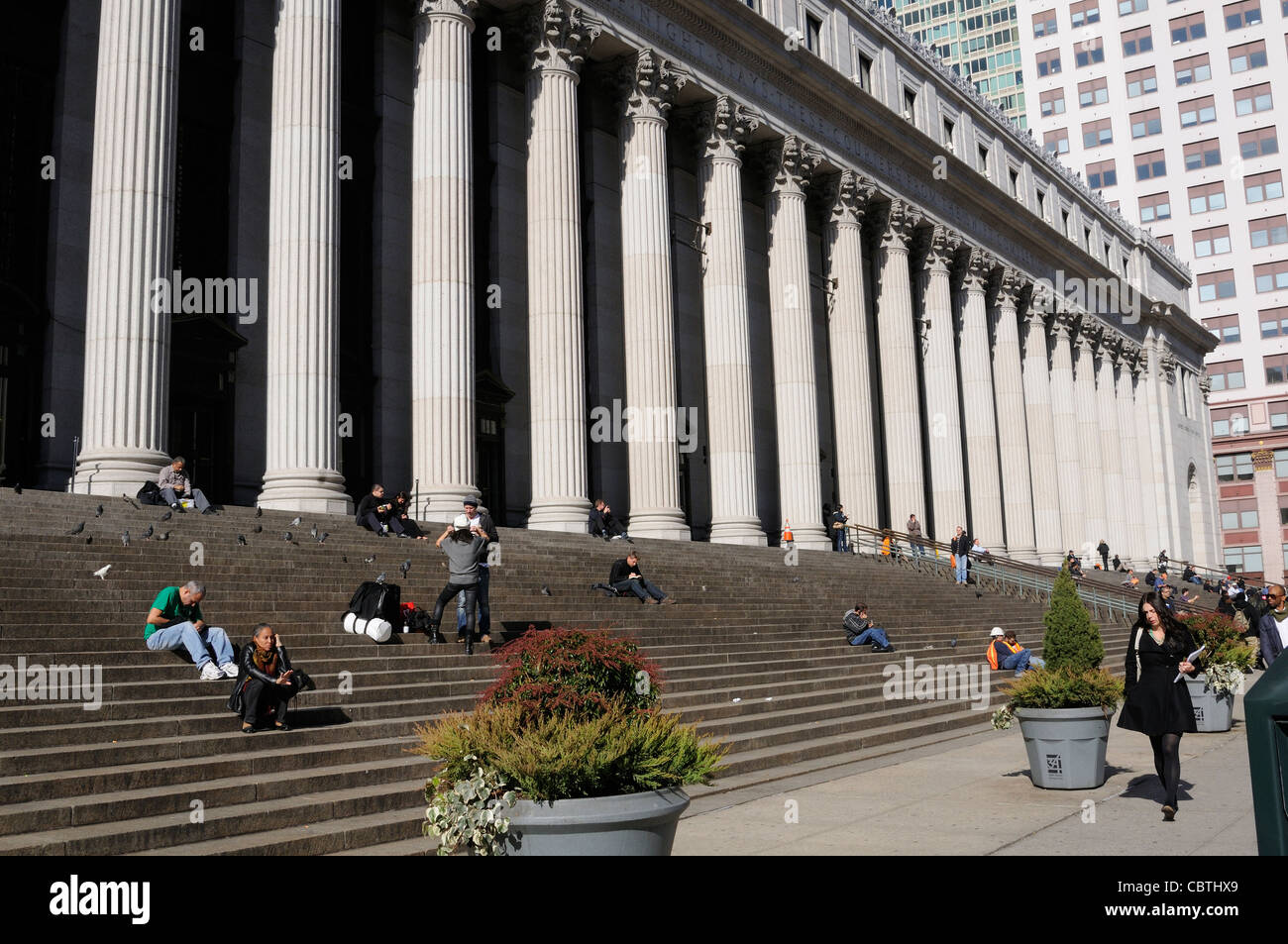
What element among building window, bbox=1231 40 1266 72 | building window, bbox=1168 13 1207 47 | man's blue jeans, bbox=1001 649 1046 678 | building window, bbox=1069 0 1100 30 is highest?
building window, bbox=1069 0 1100 30

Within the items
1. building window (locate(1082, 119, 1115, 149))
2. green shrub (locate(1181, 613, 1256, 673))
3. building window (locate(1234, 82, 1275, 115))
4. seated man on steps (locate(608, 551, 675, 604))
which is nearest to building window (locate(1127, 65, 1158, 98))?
building window (locate(1082, 119, 1115, 149))

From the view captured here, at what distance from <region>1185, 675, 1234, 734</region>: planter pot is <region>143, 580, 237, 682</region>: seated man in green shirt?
13557 millimetres

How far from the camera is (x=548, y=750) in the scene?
643 centimetres

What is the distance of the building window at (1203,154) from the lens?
84.3 metres

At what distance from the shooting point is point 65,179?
959 inches

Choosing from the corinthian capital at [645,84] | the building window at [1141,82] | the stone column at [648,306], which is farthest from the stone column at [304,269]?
the building window at [1141,82]

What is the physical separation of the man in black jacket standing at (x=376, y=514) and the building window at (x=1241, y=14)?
85278 mm

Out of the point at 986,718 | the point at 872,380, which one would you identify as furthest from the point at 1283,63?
the point at 986,718

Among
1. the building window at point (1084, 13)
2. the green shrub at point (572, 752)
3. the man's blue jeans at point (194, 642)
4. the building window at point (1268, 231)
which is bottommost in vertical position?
the green shrub at point (572, 752)

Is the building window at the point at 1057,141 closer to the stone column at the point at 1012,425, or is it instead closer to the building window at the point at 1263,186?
the building window at the point at 1263,186

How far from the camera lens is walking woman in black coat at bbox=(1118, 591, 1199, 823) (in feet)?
34.3

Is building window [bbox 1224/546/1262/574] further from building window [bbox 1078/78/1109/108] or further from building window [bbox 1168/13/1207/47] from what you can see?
building window [bbox 1168/13/1207/47]

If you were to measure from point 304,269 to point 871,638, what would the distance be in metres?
13.7

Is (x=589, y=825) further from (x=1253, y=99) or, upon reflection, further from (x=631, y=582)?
(x=1253, y=99)
